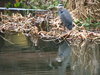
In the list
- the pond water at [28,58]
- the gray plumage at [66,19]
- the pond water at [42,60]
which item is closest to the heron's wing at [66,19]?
the gray plumage at [66,19]

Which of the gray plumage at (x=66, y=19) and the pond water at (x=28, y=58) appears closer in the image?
the pond water at (x=28, y=58)

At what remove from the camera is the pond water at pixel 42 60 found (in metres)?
5.09

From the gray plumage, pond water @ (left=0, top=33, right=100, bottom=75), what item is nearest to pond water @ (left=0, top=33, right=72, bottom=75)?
pond water @ (left=0, top=33, right=100, bottom=75)

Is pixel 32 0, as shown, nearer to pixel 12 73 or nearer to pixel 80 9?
pixel 80 9

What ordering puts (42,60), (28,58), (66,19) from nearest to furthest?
(42,60) → (28,58) → (66,19)

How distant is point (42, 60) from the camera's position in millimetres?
6098

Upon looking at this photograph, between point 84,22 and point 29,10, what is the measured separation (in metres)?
5.02

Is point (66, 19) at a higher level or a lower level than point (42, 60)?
higher

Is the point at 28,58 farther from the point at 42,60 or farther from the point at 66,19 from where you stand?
the point at 66,19

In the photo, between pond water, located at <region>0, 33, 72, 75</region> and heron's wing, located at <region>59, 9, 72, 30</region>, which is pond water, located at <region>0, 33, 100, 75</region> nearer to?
pond water, located at <region>0, 33, 72, 75</region>

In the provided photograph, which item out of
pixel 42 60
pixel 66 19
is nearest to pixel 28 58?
pixel 42 60

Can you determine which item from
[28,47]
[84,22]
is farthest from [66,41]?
[84,22]

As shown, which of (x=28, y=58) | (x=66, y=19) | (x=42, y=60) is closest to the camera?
(x=42, y=60)

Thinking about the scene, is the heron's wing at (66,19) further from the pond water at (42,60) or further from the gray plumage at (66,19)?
the pond water at (42,60)
